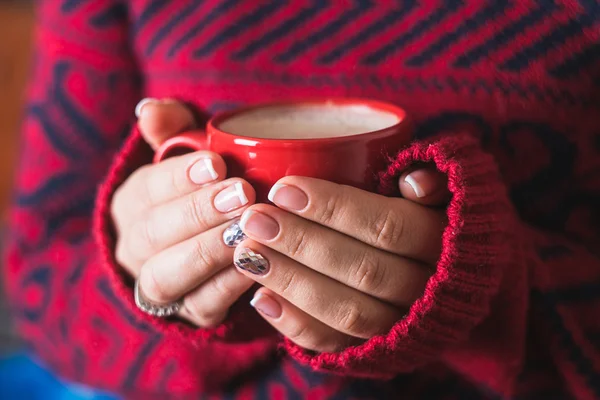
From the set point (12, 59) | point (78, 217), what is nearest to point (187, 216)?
point (78, 217)

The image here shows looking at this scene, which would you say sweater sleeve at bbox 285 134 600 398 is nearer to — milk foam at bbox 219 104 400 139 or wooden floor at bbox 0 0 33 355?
milk foam at bbox 219 104 400 139

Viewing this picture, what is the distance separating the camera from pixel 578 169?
536mm

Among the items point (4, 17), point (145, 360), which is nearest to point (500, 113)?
point (145, 360)

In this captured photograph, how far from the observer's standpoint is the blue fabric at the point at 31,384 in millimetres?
751

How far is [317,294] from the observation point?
38cm

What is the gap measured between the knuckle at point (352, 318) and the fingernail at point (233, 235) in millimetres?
85

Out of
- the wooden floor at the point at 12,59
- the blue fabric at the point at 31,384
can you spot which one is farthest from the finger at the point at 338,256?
the wooden floor at the point at 12,59

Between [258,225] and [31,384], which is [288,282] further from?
[31,384]

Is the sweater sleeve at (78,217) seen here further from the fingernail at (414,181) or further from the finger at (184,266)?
the fingernail at (414,181)

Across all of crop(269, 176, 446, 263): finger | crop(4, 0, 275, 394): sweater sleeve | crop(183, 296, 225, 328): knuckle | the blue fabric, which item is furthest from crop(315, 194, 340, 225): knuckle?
the blue fabric

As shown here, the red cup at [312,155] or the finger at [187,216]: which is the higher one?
the red cup at [312,155]

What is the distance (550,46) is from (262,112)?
0.85ft

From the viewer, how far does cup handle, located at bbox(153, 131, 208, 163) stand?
0.40 meters

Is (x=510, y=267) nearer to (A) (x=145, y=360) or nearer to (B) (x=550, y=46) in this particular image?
(B) (x=550, y=46)
